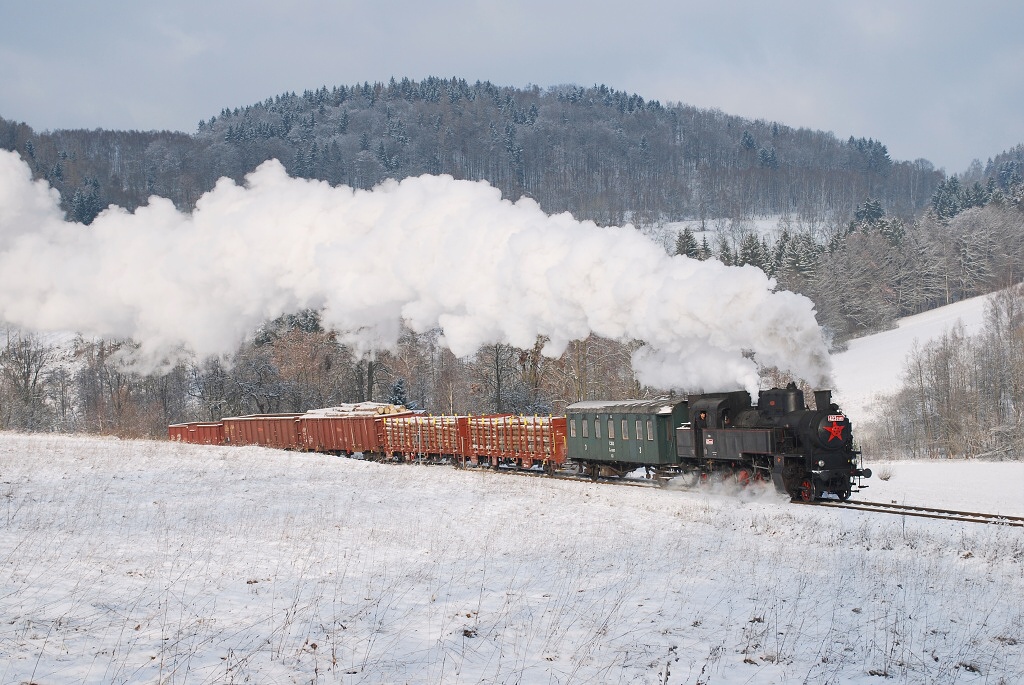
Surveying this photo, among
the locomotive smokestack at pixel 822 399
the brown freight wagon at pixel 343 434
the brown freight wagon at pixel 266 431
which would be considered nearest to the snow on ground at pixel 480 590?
the locomotive smokestack at pixel 822 399

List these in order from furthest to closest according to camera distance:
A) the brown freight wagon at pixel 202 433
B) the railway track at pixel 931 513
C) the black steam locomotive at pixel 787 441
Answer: the brown freight wagon at pixel 202 433
the black steam locomotive at pixel 787 441
the railway track at pixel 931 513

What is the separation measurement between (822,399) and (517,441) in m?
14.8

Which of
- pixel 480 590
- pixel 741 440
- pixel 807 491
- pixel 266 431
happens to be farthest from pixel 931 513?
pixel 266 431

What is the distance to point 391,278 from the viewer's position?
1276 inches

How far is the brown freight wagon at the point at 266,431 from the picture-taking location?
46250mm

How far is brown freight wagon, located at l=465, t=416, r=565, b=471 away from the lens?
3216 cm

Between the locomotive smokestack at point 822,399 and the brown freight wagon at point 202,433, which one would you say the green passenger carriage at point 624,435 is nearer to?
the locomotive smokestack at point 822,399

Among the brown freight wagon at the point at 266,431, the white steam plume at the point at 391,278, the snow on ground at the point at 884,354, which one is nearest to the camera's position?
the white steam plume at the point at 391,278

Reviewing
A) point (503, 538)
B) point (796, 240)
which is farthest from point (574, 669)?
point (796, 240)

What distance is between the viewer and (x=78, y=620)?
895 cm

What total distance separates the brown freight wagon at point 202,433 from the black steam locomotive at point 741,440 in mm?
30276

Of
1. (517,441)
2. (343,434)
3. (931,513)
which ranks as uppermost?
(343,434)

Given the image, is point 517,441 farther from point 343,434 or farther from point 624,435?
point 343,434

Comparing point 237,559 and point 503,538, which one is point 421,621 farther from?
point 503,538
